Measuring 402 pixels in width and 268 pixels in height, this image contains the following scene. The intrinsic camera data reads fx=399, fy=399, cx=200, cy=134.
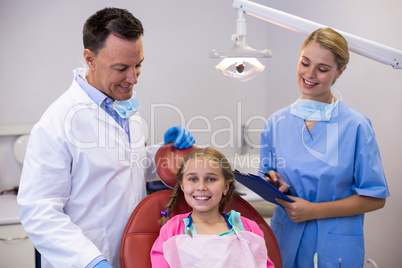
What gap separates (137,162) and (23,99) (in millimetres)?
1348

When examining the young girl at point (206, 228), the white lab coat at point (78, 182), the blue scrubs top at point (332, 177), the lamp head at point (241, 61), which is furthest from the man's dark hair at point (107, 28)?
the blue scrubs top at point (332, 177)

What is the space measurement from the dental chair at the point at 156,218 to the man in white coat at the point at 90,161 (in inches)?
2.2

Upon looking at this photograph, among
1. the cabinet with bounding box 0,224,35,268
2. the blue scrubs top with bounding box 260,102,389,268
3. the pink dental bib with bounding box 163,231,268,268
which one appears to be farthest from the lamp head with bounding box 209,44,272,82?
the cabinet with bounding box 0,224,35,268

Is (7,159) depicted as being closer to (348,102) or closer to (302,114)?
(302,114)

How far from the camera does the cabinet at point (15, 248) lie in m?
1.98

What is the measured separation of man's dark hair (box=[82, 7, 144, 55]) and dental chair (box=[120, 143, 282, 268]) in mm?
445

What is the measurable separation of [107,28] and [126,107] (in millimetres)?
288

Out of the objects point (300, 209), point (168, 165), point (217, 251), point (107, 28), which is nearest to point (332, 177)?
point (300, 209)

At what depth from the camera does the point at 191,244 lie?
129 cm

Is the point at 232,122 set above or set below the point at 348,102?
below

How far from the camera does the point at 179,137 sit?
1.44 m

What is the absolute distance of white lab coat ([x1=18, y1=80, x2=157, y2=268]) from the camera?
1082mm

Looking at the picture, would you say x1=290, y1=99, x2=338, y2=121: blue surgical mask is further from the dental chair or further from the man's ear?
the man's ear

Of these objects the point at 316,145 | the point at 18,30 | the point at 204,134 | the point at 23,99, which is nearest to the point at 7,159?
the point at 23,99
